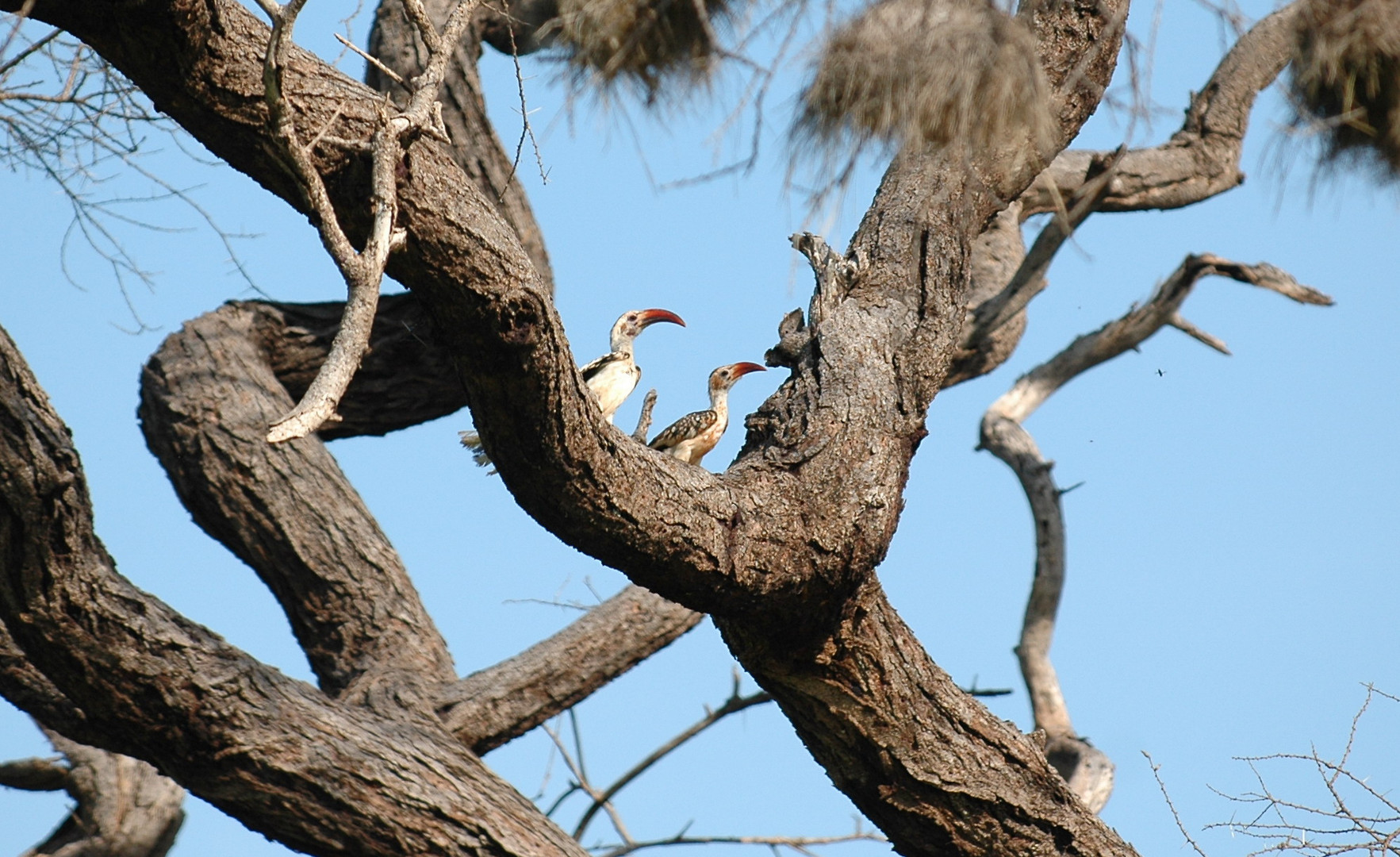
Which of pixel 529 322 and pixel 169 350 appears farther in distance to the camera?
pixel 169 350

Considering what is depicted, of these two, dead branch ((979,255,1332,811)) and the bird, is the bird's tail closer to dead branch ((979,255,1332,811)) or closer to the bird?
the bird

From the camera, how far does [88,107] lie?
3.62m

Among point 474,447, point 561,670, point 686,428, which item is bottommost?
point 561,670

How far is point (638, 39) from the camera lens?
11.4 feet

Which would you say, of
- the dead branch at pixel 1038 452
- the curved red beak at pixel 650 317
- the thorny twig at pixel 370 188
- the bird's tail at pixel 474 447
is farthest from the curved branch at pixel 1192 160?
the thorny twig at pixel 370 188

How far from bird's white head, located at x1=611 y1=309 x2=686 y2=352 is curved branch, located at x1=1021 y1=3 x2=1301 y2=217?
1482mm

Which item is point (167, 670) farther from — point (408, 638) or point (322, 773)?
point (408, 638)

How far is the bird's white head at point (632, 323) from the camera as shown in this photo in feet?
15.1

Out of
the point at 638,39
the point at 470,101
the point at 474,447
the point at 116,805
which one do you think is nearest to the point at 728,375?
the point at 474,447

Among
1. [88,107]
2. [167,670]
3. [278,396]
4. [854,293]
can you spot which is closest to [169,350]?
[278,396]

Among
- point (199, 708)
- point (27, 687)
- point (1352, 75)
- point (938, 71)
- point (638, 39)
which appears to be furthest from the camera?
point (1352, 75)

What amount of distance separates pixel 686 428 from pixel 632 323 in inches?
25.9

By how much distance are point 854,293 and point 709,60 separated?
98 centimetres

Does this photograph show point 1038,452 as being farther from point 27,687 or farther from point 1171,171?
point 27,687
